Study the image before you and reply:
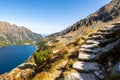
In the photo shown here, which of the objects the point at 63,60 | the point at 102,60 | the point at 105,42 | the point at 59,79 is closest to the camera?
the point at 59,79

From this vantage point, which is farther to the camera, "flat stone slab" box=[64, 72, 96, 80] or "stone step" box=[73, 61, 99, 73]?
"stone step" box=[73, 61, 99, 73]

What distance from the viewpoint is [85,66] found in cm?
1700

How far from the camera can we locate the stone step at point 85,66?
16142mm

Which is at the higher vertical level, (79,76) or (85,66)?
(85,66)

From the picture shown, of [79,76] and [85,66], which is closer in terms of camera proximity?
[79,76]

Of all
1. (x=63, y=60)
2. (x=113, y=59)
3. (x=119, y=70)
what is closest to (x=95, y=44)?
(x=63, y=60)

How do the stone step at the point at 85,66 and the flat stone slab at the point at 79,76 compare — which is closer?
the flat stone slab at the point at 79,76

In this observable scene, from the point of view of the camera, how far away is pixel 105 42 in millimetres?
23812

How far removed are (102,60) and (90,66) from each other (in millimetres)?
1937

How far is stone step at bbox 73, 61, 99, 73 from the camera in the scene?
53.0ft

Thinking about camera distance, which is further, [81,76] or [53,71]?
[53,71]

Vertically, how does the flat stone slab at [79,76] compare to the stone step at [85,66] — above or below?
below

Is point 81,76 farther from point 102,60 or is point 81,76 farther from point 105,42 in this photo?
point 105,42

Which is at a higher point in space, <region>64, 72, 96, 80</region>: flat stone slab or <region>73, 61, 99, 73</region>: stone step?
<region>73, 61, 99, 73</region>: stone step
